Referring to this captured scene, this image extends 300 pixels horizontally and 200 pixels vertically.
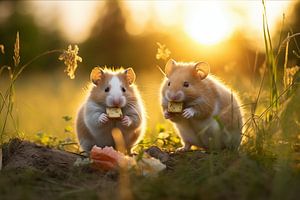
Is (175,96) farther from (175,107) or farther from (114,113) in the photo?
(114,113)

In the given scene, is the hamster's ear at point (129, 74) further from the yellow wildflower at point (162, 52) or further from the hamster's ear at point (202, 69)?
the hamster's ear at point (202, 69)

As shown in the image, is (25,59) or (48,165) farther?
(25,59)

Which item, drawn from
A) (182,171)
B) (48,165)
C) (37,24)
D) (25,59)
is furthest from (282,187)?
(37,24)

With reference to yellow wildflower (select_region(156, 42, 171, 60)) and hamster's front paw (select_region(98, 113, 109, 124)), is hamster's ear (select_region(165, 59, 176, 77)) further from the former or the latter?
hamster's front paw (select_region(98, 113, 109, 124))

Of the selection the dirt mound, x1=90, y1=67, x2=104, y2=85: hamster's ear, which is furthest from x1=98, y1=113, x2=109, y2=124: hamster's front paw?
the dirt mound

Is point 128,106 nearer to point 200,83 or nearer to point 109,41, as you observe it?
point 200,83

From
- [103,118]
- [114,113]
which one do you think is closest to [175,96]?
[114,113]
